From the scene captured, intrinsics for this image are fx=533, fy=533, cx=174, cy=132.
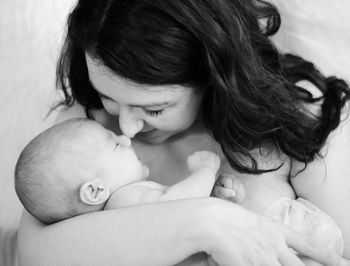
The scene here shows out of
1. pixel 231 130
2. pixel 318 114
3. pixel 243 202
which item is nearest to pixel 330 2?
pixel 318 114

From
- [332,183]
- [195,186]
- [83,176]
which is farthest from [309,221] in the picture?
[83,176]

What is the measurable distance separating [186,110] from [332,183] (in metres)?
0.37

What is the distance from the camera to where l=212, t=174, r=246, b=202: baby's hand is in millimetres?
1159

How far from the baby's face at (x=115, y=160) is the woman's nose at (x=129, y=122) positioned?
0.02 metres

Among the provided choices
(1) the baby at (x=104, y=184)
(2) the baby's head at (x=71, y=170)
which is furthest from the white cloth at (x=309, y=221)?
(2) the baby's head at (x=71, y=170)

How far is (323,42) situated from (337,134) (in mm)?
379

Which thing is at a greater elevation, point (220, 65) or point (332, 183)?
point (220, 65)

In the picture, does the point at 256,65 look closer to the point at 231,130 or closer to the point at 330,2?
the point at 231,130

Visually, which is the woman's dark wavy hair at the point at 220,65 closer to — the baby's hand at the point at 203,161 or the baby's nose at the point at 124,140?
the baby's hand at the point at 203,161

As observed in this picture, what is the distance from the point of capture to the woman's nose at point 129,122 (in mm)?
1121

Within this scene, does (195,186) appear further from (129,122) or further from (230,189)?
(129,122)

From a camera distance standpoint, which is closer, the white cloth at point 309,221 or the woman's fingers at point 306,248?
the woman's fingers at point 306,248

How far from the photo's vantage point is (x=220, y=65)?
1078 millimetres

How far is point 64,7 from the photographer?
1914 millimetres
